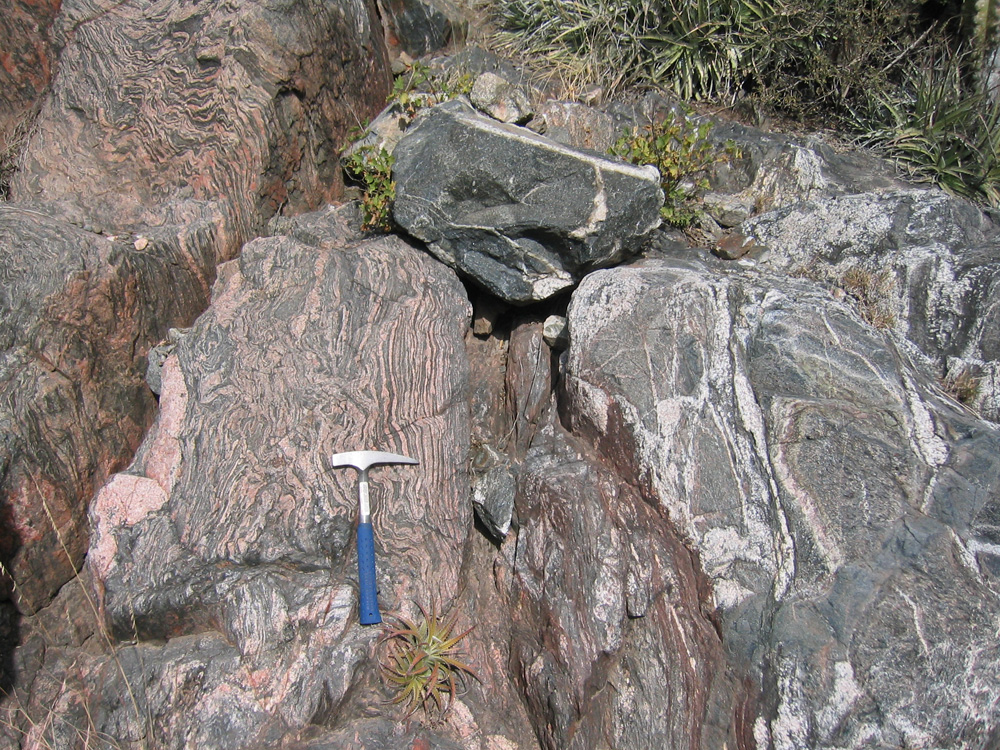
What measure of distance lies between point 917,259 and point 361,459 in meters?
3.71

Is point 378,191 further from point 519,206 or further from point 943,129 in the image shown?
point 943,129

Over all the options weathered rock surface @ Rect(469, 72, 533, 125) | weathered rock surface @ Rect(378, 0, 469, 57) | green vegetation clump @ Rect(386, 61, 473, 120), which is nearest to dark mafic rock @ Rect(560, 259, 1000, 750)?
weathered rock surface @ Rect(469, 72, 533, 125)

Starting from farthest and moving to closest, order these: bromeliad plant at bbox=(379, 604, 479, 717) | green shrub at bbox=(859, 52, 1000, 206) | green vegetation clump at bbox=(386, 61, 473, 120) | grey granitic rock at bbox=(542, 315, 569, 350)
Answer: green vegetation clump at bbox=(386, 61, 473, 120) → green shrub at bbox=(859, 52, 1000, 206) → grey granitic rock at bbox=(542, 315, 569, 350) → bromeliad plant at bbox=(379, 604, 479, 717)

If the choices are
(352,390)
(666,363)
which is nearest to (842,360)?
(666,363)

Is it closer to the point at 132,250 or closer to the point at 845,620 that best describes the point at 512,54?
the point at 132,250

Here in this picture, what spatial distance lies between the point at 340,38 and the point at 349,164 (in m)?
1.00

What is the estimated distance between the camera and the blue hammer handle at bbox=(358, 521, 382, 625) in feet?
11.7

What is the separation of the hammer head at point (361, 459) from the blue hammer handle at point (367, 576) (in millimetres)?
337

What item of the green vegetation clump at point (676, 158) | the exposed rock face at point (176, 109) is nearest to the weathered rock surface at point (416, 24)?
the exposed rock face at point (176, 109)

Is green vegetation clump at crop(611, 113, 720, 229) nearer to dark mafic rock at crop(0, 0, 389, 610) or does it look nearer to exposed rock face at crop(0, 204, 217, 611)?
dark mafic rock at crop(0, 0, 389, 610)

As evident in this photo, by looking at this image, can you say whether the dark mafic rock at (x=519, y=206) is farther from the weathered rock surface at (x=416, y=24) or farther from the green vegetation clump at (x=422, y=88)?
the weathered rock surface at (x=416, y=24)

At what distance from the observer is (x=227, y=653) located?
3.44 meters

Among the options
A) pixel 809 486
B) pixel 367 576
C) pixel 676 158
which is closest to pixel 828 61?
pixel 676 158

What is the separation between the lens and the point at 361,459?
397 centimetres
